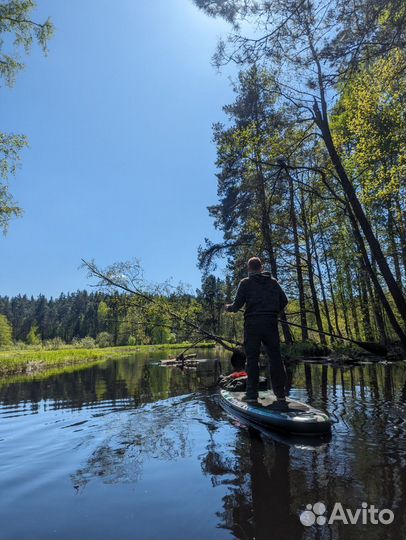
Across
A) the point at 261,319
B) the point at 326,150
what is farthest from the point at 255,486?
the point at 326,150

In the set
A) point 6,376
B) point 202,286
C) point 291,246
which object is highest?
point 291,246

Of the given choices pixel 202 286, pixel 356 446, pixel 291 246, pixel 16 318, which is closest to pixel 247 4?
pixel 356 446

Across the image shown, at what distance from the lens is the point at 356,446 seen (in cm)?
482

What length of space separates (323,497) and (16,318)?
5698 inches

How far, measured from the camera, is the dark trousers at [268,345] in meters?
6.48

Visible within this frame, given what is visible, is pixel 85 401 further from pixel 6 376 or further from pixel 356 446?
pixel 6 376

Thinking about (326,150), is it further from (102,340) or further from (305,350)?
(102,340)

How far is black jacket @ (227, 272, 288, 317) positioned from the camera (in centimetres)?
659

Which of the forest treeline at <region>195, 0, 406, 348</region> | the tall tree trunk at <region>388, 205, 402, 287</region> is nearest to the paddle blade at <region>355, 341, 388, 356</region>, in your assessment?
the forest treeline at <region>195, 0, 406, 348</region>

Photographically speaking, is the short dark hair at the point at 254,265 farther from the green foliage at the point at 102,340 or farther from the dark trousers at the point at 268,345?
the green foliage at the point at 102,340

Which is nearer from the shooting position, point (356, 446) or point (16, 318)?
point (356, 446)

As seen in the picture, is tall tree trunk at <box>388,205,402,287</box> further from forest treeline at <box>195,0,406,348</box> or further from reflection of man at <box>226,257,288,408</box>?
reflection of man at <box>226,257,288,408</box>

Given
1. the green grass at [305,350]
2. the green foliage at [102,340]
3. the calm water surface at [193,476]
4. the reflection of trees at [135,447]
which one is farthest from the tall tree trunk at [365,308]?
the green foliage at [102,340]

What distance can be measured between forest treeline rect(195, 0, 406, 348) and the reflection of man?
15.5ft
